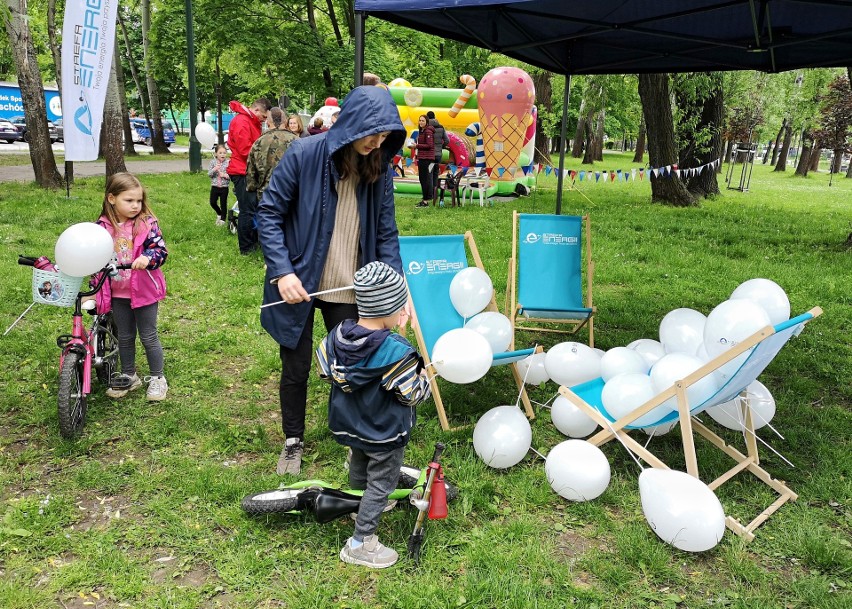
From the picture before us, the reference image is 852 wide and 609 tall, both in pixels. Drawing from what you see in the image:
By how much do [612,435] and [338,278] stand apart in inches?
60.8

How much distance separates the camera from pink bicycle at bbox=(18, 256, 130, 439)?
3340 mm

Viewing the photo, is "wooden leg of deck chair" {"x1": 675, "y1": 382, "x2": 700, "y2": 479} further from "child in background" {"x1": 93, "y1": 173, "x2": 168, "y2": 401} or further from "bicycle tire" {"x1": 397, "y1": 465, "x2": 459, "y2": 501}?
"child in background" {"x1": 93, "y1": 173, "x2": 168, "y2": 401}

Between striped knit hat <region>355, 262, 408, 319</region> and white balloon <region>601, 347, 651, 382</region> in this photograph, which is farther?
white balloon <region>601, 347, 651, 382</region>

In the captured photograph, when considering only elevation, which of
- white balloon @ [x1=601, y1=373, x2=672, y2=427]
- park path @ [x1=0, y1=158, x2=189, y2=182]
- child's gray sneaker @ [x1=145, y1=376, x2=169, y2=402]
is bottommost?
child's gray sneaker @ [x1=145, y1=376, x2=169, y2=402]

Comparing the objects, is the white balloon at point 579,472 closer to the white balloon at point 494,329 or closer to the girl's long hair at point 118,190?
the white balloon at point 494,329

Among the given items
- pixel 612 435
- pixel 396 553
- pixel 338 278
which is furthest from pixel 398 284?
pixel 612 435

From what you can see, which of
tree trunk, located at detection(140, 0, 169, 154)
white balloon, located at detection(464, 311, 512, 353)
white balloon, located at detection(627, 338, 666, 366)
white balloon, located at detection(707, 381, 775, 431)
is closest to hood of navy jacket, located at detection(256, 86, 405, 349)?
white balloon, located at detection(464, 311, 512, 353)

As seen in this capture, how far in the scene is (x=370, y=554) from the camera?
2.57 m

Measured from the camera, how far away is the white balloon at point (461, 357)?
3127 millimetres

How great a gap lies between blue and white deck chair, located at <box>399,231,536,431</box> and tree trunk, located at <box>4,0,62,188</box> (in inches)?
367

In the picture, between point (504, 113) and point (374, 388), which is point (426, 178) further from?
point (374, 388)

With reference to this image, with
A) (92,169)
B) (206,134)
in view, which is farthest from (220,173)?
(92,169)

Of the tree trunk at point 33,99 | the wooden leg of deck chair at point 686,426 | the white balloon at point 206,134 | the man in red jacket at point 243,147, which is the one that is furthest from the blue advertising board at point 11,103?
the wooden leg of deck chair at point 686,426

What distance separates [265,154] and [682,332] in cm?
424
